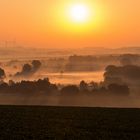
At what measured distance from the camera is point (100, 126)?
3375cm

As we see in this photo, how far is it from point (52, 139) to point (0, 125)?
22.6 feet

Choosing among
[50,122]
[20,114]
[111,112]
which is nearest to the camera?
[50,122]

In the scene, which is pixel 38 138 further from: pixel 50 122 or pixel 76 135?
pixel 50 122

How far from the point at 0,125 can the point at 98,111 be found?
1374 centimetres

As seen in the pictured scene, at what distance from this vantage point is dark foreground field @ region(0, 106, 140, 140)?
96.7ft

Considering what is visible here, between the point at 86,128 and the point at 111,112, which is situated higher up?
the point at 111,112

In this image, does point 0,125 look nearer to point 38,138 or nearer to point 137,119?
point 38,138

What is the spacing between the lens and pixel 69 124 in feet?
115

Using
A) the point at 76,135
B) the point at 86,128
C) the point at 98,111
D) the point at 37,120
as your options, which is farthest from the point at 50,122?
the point at 98,111

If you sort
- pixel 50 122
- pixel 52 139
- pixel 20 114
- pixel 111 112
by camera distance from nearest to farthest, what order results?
pixel 52 139 → pixel 50 122 → pixel 20 114 → pixel 111 112

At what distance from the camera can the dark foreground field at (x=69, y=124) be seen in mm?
29484

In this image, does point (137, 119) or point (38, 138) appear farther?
point (137, 119)

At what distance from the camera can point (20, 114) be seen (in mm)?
40375

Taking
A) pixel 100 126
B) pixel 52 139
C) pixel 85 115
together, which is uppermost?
pixel 85 115
